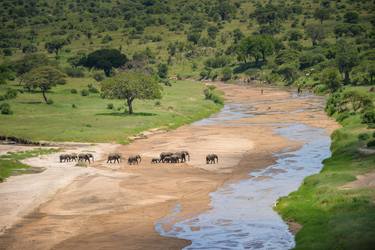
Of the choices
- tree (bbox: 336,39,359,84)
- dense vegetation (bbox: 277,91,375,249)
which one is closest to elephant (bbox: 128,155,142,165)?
dense vegetation (bbox: 277,91,375,249)

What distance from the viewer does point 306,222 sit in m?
40.9

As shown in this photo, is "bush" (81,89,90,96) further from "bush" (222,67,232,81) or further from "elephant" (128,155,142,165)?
"bush" (222,67,232,81)

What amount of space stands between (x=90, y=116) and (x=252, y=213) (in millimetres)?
52920

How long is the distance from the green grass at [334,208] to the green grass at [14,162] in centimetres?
2406

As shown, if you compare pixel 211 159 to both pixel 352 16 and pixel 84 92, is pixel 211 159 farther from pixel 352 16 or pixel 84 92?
pixel 352 16

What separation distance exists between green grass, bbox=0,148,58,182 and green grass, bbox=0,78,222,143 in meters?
8.45

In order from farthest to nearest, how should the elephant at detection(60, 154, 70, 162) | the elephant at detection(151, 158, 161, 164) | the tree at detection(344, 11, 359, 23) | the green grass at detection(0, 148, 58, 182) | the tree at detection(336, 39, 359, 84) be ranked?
the tree at detection(344, 11, 359, 23) → the tree at detection(336, 39, 359, 84) → the elephant at detection(60, 154, 70, 162) → the elephant at detection(151, 158, 161, 164) → the green grass at detection(0, 148, 58, 182)

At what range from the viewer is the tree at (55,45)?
192500 millimetres

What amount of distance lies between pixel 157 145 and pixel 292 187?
26910 mm

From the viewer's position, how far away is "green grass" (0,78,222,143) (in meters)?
81.2

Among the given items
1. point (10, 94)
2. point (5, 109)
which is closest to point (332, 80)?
point (10, 94)

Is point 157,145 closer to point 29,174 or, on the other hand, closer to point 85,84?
point 29,174

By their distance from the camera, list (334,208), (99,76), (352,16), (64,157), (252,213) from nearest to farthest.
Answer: (334,208)
(252,213)
(64,157)
(99,76)
(352,16)

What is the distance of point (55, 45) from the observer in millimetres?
193000
